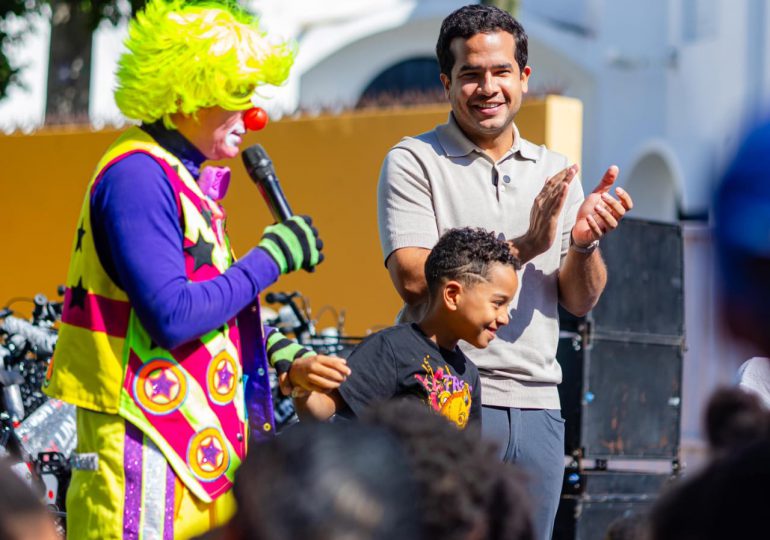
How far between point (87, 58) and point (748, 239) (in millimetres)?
12097

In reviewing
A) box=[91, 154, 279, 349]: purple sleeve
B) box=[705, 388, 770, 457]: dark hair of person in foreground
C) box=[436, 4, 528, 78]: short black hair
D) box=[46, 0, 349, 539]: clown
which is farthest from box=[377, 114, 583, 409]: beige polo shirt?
box=[705, 388, 770, 457]: dark hair of person in foreground

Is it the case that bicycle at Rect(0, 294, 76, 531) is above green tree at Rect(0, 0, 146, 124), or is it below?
below

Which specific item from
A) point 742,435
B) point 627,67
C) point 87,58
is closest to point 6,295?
point 87,58

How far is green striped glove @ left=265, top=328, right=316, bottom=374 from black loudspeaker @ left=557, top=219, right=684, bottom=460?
3614 millimetres

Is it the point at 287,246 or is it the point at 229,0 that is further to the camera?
the point at 229,0

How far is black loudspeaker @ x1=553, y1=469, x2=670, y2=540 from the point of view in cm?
652

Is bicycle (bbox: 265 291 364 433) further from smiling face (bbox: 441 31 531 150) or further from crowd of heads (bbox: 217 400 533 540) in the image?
crowd of heads (bbox: 217 400 533 540)

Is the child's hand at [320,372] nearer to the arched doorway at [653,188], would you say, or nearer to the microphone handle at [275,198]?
the microphone handle at [275,198]

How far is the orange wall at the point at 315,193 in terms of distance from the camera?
10.1m

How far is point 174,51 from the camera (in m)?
3.01

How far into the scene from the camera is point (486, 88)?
151 inches

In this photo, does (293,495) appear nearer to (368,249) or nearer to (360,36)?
(368,249)

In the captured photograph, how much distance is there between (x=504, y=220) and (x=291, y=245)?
1.02 meters

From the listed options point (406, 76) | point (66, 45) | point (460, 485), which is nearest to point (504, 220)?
point (460, 485)
